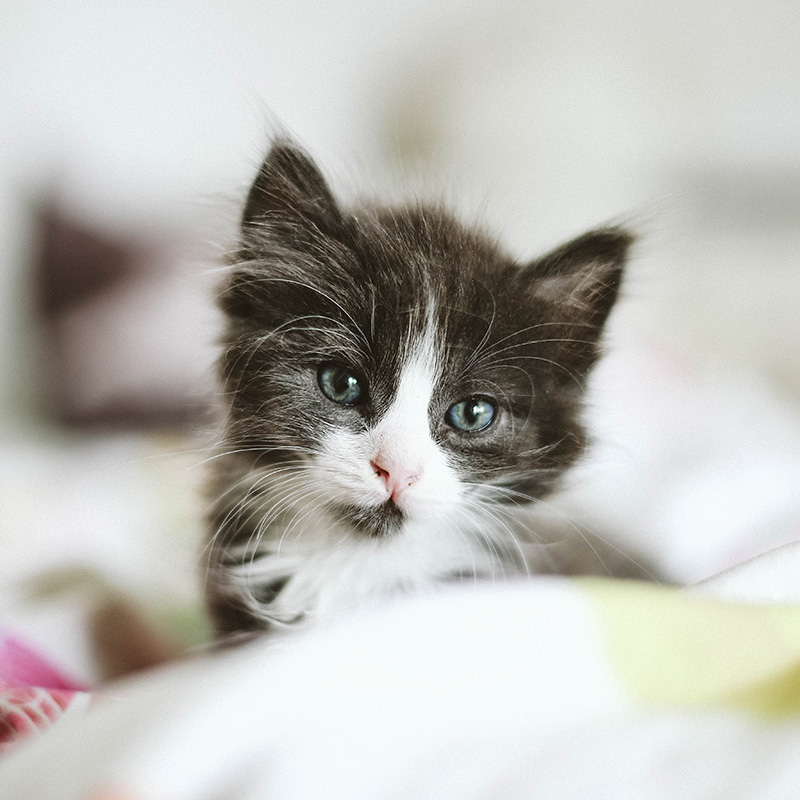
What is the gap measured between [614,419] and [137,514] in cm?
59

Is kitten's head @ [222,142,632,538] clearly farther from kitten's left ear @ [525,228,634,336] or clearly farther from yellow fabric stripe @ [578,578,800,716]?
yellow fabric stripe @ [578,578,800,716]

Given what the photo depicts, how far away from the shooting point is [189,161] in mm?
840

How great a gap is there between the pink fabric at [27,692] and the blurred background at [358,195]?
0.09 feet

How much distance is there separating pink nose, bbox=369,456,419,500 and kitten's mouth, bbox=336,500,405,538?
0.02m

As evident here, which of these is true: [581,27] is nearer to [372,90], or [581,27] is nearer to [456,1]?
[456,1]

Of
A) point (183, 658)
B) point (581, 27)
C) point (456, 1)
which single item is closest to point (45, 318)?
point (183, 658)

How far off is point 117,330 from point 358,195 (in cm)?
33

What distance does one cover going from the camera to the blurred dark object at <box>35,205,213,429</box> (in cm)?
85

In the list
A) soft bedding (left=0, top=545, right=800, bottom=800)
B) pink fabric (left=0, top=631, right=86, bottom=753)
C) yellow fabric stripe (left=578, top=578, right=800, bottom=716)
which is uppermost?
yellow fabric stripe (left=578, top=578, right=800, bottom=716)

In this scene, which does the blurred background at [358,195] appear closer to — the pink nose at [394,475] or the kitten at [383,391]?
the kitten at [383,391]

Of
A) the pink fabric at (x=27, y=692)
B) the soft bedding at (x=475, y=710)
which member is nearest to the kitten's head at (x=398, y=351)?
the soft bedding at (x=475, y=710)

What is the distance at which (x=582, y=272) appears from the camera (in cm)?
81

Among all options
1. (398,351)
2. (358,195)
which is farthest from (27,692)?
(358,195)

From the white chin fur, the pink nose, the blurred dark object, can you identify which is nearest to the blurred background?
the blurred dark object
